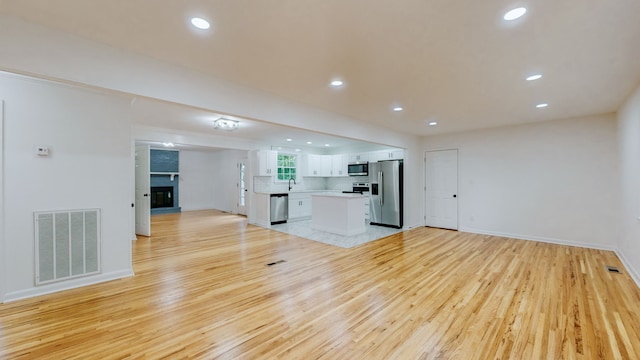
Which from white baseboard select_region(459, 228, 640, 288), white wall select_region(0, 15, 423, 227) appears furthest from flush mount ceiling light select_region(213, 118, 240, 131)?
white baseboard select_region(459, 228, 640, 288)

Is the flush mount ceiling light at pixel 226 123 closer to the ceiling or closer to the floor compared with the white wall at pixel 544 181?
closer to the ceiling

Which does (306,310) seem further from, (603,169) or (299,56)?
(603,169)

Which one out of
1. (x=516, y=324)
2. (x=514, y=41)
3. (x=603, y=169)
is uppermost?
(x=514, y=41)

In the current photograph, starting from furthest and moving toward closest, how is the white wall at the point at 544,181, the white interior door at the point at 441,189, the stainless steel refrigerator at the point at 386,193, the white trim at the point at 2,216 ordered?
the stainless steel refrigerator at the point at 386,193
the white interior door at the point at 441,189
the white wall at the point at 544,181
the white trim at the point at 2,216

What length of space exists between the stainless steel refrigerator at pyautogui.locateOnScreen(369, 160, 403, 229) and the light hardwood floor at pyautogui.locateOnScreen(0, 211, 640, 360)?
96.8 inches

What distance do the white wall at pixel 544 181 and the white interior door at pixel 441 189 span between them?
7.5 inches

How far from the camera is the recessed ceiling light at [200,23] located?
1.97 metres

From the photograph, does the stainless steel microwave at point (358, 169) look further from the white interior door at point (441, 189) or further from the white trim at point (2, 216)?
the white trim at point (2, 216)

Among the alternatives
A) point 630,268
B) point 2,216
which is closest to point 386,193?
point 630,268

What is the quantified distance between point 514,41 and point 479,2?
0.78 meters

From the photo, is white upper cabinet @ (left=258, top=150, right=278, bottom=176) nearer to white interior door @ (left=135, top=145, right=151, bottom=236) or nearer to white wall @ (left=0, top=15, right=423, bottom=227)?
white interior door @ (left=135, top=145, right=151, bottom=236)

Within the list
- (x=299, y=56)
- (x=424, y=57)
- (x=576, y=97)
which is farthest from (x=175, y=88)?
(x=576, y=97)

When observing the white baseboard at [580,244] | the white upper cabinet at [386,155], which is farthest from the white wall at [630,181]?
the white upper cabinet at [386,155]

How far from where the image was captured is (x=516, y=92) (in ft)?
11.6
